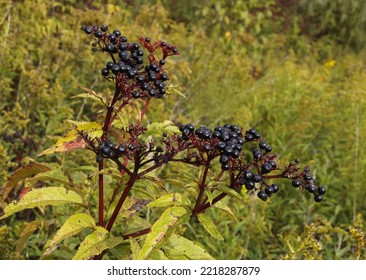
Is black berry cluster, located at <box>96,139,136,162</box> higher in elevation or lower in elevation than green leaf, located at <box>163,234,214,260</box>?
higher

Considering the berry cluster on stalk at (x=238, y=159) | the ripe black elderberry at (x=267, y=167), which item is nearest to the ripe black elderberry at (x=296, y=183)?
the berry cluster on stalk at (x=238, y=159)

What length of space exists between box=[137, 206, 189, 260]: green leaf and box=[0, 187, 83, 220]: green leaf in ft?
1.39

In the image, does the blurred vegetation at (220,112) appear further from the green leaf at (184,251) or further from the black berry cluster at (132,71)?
the black berry cluster at (132,71)

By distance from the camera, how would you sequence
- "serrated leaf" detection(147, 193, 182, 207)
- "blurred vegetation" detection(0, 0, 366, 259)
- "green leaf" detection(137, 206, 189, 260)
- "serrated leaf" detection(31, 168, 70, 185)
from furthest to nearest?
"blurred vegetation" detection(0, 0, 366, 259)
"serrated leaf" detection(31, 168, 70, 185)
"serrated leaf" detection(147, 193, 182, 207)
"green leaf" detection(137, 206, 189, 260)

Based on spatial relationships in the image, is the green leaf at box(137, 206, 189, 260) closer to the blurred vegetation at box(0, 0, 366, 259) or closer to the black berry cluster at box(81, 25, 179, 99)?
the black berry cluster at box(81, 25, 179, 99)

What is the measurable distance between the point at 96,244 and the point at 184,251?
13.6 inches

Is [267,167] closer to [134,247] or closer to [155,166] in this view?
[155,166]

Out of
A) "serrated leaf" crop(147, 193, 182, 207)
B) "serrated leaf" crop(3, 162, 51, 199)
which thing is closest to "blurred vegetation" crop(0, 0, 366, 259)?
"serrated leaf" crop(3, 162, 51, 199)

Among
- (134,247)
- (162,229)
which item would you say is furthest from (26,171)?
(162,229)

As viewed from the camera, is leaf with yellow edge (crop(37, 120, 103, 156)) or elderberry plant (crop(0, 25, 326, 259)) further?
leaf with yellow edge (crop(37, 120, 103, 156))

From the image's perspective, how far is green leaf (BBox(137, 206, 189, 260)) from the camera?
71.2 inches

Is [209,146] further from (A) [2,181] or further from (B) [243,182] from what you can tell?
(A) [2,181]
